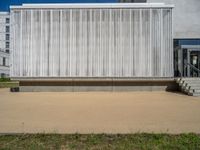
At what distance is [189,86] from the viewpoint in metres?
21.3

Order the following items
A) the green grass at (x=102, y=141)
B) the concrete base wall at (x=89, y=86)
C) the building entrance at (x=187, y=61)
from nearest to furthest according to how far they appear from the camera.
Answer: the green grass at (x=102, y=141), the concrete base wall at (x=89, y=86), the building entrance at (x=187, y=61)

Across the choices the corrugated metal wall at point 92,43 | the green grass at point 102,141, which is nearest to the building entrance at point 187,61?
the corrugated metal wall at point 92,43

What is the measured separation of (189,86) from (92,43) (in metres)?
7.48

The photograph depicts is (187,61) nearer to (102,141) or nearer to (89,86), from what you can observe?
(89,86)

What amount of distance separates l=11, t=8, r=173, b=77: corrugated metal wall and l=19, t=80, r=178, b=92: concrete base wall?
62cm

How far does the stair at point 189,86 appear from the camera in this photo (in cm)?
2020

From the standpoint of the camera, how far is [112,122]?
952 cm

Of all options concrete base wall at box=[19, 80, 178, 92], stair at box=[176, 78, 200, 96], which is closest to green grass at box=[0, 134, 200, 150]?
stair at box=[176, 78, 200, 96]

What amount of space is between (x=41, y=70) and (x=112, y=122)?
14703 mm

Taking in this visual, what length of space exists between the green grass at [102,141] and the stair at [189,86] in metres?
13.2

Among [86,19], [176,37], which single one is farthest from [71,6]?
[176,37]

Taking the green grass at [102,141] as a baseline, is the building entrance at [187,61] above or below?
above

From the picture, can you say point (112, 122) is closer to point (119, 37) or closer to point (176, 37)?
point (119, 37)

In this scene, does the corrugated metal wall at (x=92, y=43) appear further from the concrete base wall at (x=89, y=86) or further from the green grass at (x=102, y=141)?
the green grass at (x=102, y=141)
